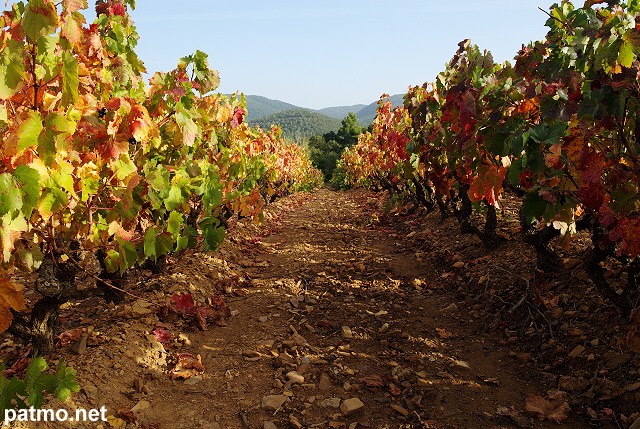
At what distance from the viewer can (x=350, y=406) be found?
109 inches

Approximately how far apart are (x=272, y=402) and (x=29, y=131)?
6.91 ft

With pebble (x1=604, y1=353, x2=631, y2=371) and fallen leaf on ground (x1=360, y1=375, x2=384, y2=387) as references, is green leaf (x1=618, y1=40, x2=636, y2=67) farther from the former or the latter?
fallen leaf on ground (x1=360, y1=375, x2=384, y2=387)

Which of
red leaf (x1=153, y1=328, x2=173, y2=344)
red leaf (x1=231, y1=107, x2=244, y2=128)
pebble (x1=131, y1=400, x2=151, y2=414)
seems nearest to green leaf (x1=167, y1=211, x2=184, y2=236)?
red leaf (x1=153, y1=328, x2=173, y2=344)

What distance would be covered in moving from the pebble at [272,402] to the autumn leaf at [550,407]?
5.09ft

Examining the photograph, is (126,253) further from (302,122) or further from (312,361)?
(302,122)

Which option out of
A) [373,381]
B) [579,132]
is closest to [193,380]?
[373,381]

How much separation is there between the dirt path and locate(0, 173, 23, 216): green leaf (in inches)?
59.2

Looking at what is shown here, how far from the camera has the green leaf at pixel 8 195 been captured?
1618mm

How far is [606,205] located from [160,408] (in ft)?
9.78

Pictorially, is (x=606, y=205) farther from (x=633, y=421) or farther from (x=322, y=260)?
(x=322, y=260)

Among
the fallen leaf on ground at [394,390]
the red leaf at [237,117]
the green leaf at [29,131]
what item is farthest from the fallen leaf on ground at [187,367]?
the red leaf at [237,117]

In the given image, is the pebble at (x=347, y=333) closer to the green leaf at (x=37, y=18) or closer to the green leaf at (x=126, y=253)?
the green leaf at (x=126, y=253)

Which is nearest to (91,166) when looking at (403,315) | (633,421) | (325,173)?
(403,315)

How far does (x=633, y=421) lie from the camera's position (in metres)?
2.39
